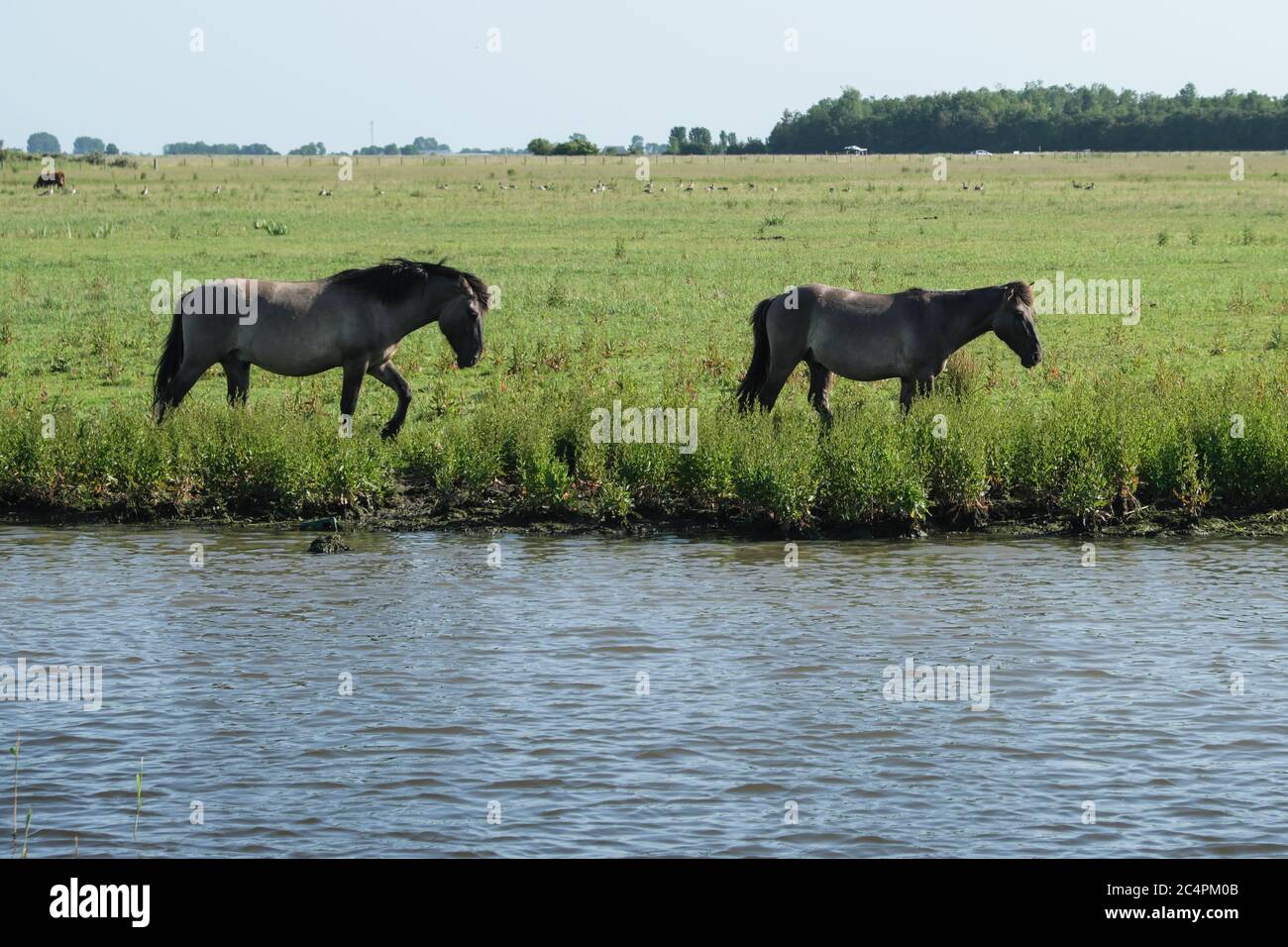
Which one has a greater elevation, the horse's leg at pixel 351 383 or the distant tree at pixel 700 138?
the distant tree at pixel 700 138

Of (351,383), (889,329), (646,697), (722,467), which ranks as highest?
(889,329)

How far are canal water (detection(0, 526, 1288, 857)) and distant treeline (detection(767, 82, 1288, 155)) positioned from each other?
121650 mm

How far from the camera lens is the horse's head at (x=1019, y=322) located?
51.4ft

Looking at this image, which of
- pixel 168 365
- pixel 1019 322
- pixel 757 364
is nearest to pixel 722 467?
pixel 757 364

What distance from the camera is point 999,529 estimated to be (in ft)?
47.2

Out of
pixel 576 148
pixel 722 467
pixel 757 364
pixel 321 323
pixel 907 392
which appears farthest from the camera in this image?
pixel 576 148

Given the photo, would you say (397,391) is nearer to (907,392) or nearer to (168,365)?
(168,365)

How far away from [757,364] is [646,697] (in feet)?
23.1

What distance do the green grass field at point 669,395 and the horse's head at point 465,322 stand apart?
63 centimetres

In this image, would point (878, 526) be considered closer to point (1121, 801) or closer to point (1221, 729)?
point (1221, 729)

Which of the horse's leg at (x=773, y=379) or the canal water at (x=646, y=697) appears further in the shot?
the horse's leg at (x=773, y=379)

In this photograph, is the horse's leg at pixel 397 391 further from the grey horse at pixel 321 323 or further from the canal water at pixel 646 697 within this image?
the canal water at pixel 646 697

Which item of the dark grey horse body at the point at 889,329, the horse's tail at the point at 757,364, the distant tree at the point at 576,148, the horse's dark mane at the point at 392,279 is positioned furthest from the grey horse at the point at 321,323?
the distant tree at the point at 576,148

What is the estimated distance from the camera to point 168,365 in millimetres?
16078
